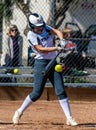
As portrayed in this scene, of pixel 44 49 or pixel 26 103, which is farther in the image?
pixel 26 103

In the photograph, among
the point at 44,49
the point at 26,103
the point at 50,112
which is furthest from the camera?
the point at 50,112

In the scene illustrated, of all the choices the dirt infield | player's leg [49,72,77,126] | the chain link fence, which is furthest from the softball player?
the chain link fence

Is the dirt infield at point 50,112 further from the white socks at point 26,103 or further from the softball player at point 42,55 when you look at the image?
the softball player at point 42,55

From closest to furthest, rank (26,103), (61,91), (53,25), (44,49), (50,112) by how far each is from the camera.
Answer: (44,49), (61,91), (26,103), (50,112), (53,25)

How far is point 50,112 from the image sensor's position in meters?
10.0

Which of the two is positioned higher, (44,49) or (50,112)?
(44,49)

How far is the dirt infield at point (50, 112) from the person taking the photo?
828cm

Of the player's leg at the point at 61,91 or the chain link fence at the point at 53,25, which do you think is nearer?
the player's leg at the point at 61,91

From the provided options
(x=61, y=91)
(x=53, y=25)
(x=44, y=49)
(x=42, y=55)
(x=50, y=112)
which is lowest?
(x=50, y=112)

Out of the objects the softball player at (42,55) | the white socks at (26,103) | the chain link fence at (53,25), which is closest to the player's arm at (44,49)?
the softball player at (42,55)

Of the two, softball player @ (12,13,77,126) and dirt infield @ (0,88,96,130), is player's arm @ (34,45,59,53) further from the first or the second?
dirt infield @ (0,88,96,130)

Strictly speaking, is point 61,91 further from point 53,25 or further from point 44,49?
point 53,25

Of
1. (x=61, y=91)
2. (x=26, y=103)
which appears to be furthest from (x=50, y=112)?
(x=61, y=91)

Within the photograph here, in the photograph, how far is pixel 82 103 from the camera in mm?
11289
